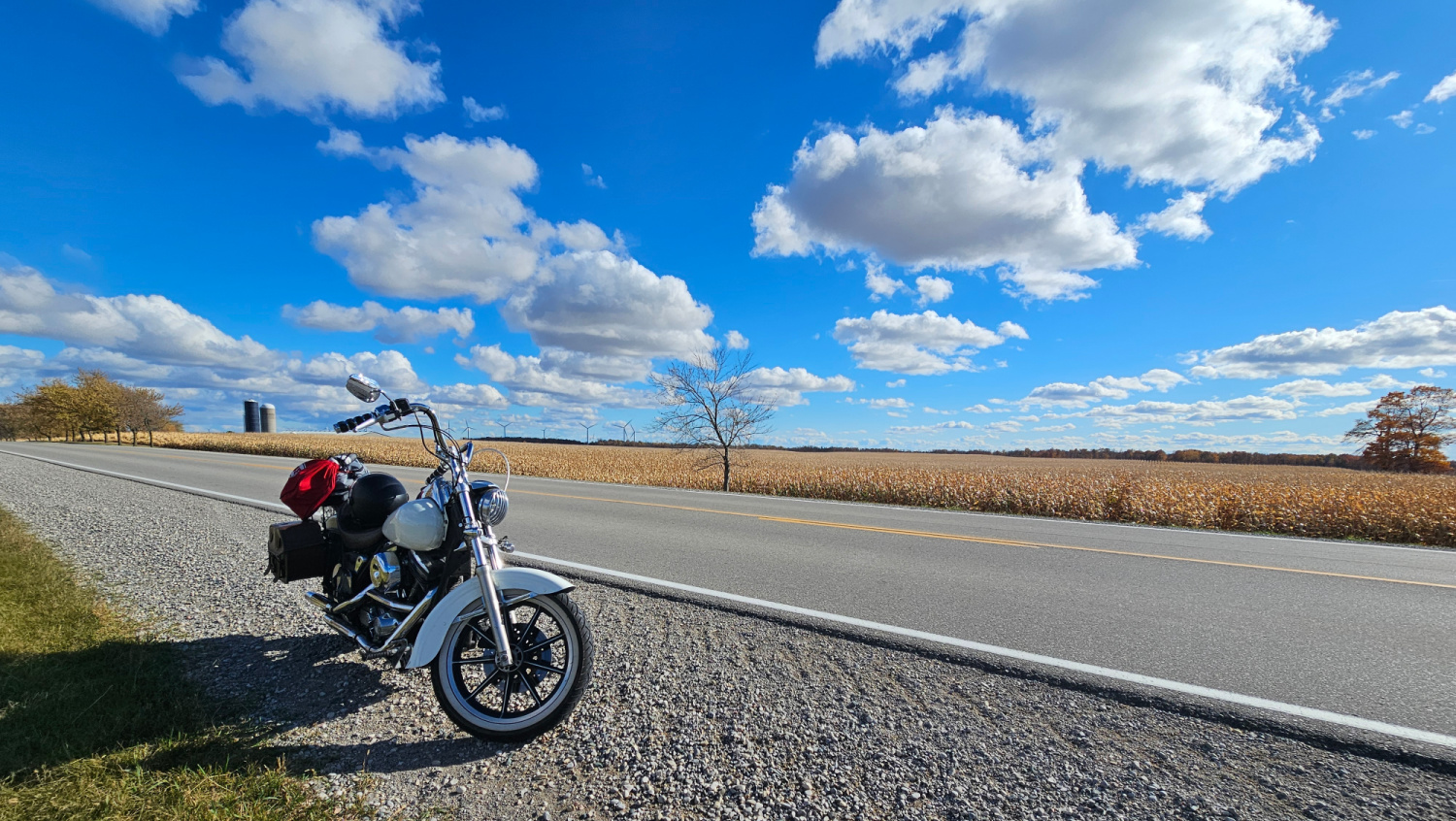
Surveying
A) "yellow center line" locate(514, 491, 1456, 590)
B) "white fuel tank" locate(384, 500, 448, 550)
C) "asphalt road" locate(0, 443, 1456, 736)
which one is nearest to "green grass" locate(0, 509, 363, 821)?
"white fuel tank" locate(384, 500, 448, 550)

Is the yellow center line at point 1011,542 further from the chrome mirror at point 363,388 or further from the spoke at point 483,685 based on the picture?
the chrome mirror at point 363,388

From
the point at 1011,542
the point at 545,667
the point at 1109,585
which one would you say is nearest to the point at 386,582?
the point at 545,667

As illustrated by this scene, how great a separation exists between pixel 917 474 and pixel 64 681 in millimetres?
17305

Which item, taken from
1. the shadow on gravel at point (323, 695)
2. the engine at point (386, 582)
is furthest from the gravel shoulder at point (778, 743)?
the engine at point (386, 582)

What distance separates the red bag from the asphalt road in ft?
9.83

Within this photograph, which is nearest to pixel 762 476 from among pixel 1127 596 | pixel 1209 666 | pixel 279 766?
pixel 1127 596

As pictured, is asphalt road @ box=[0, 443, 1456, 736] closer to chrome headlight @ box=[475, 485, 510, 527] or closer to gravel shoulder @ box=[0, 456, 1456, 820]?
gravel shoulder @ box=[0, 456, 1456, 820]

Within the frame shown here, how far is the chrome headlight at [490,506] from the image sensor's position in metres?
3.09

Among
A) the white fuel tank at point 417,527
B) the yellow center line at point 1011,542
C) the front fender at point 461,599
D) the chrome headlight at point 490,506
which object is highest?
the chrome headlight at point 490,506

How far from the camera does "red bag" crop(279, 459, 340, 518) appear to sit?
11.6 ft

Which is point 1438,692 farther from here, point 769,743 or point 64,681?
point 64,681

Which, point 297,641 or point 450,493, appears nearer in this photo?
point 450,493

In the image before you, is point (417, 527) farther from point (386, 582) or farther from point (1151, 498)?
point (1151, 498)

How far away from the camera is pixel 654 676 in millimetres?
3525
